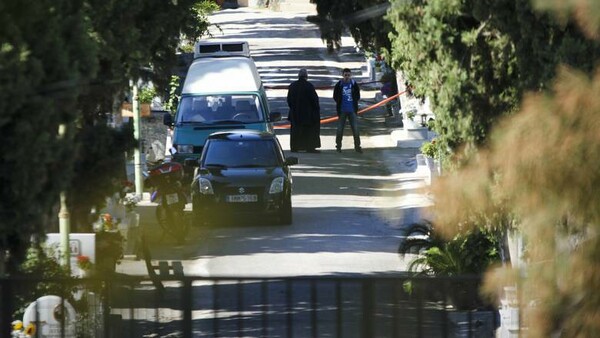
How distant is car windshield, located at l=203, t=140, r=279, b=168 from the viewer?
22031mm

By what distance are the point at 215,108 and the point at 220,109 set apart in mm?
113

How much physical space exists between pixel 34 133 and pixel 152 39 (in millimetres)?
4497

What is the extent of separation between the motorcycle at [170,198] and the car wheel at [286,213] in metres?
2.31

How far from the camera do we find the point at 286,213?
21562 millimetres

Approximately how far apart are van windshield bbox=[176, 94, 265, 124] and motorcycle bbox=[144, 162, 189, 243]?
6.19 meters

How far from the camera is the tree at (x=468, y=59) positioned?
36.1 ft

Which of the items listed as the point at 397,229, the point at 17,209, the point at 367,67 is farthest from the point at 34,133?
the point at 367,67

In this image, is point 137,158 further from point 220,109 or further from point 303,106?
point 303,106

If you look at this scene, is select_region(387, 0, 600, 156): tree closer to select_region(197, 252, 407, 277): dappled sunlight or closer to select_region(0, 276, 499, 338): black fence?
select_region(0, 276, 499, 338): black fence

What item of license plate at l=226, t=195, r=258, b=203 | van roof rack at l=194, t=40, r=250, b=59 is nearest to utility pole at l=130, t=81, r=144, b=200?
license plate at l=226, t=195, r=258, b=203

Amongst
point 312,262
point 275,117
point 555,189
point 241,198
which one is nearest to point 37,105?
point 555,189

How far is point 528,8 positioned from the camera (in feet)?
34.6

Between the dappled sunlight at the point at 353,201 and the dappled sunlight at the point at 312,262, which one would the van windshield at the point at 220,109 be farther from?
the dappled sunlight at the point at 312,262

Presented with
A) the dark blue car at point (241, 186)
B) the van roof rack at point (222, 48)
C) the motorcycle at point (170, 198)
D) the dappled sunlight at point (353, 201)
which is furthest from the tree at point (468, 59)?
the van roof rack at point (222, 48)
